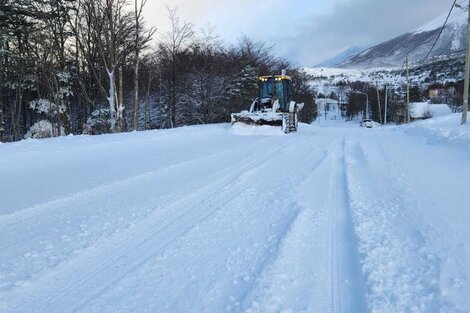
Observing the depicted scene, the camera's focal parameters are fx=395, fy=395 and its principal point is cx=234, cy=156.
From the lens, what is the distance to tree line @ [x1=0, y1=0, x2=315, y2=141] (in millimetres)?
25078

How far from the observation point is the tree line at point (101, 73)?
25.1 m

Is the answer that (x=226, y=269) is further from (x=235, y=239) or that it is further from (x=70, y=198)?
(x=70, y=198)

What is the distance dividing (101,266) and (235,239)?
1472 mm

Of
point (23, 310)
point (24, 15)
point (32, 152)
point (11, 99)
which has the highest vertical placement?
point (24, 15)

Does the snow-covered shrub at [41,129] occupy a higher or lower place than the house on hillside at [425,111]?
lower

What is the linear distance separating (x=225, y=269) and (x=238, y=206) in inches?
85.0

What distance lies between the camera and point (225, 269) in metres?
3.74

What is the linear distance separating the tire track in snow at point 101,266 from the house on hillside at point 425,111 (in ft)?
303

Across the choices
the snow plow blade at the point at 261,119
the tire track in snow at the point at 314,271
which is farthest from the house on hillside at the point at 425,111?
the tire track in snow at the point at 314,271

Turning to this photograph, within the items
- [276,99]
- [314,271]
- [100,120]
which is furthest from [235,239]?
[100,120]

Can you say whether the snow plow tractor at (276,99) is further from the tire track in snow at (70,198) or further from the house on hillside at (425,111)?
the house on hillside at (425,111)

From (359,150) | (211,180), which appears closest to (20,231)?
(211,180)

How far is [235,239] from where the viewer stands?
4.50 m

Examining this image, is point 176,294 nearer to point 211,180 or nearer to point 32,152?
point 211,180
